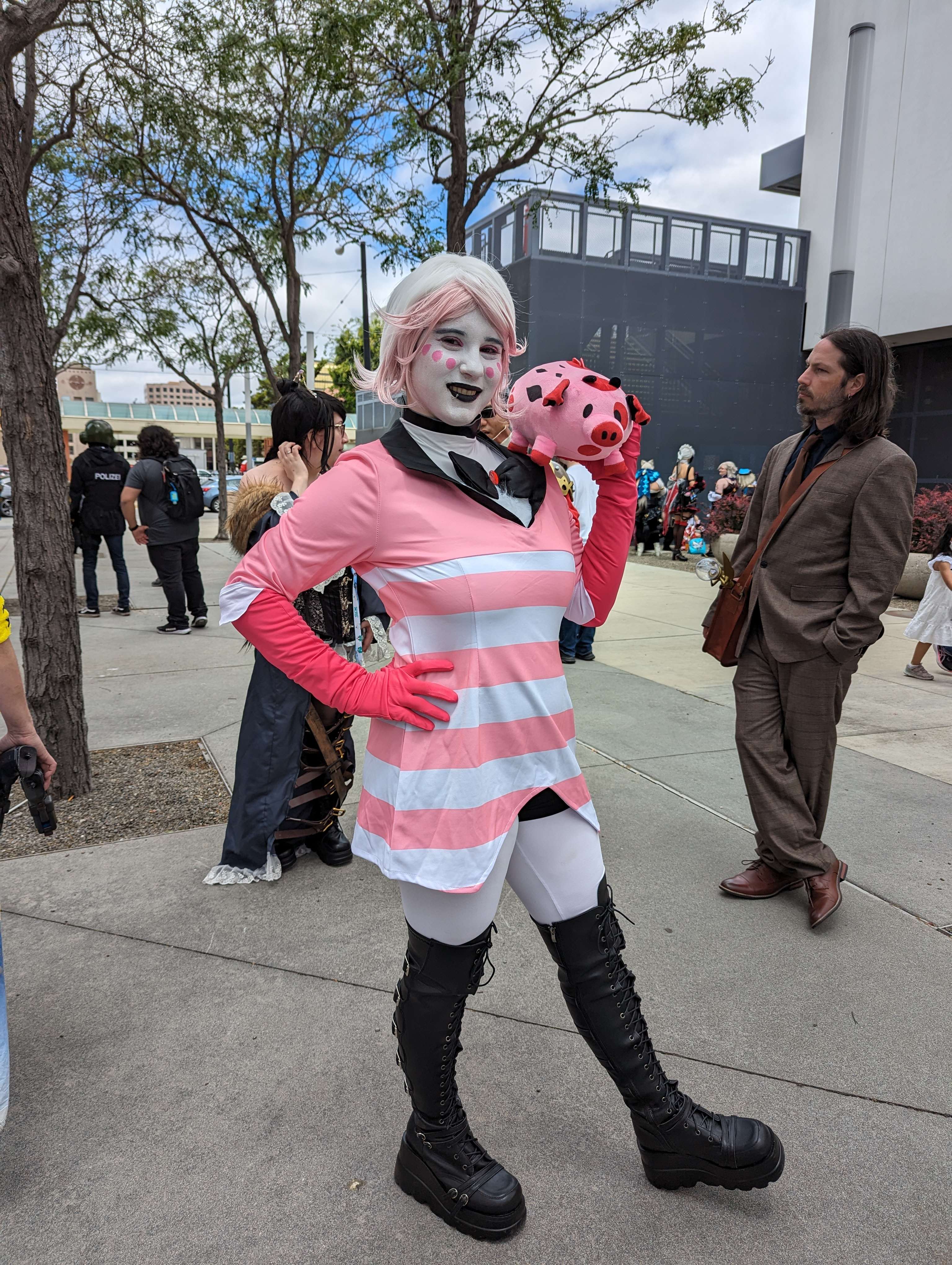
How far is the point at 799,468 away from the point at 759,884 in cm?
154

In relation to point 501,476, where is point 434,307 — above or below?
above

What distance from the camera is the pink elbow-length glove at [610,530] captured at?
192 centimetres

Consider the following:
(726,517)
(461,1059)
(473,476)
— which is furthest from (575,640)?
(726,517)

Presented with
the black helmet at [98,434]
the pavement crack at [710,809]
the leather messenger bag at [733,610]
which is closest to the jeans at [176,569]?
the black helmet at [98,434]

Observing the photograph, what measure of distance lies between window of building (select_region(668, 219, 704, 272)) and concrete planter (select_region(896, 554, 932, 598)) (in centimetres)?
1140

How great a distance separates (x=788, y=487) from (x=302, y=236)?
10765 mm

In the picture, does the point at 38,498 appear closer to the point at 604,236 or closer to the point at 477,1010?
the point at 477,1010

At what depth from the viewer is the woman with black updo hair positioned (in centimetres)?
332

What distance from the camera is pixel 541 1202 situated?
1.91 metres

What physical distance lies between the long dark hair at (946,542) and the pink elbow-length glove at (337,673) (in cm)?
594

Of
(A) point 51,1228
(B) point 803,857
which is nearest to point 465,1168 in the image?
(A) point 51,1228

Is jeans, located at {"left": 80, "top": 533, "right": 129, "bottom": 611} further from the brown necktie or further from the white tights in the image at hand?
the white tights

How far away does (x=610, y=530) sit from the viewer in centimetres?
195

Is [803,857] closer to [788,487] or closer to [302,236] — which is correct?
[788,487]
